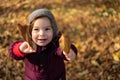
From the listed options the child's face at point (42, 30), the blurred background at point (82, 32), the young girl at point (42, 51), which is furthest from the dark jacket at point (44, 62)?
the blurred background at point (82, 32)

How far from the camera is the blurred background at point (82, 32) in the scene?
5.09 m

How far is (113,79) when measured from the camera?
4875mm

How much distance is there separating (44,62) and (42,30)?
1.38 ft

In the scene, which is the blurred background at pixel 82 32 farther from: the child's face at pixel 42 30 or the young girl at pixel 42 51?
the child's face at pixel 42 30

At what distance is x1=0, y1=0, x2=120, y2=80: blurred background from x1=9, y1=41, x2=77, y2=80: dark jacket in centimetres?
190

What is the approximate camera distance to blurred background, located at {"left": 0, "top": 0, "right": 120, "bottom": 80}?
5090 millimetres

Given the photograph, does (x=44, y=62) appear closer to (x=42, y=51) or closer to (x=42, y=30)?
(x=42, y=51)

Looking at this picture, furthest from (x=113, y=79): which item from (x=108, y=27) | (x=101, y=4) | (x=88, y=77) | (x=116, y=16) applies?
(x=101, y=4)

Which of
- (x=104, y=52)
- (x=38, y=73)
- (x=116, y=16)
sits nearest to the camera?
(x=38, y=73)

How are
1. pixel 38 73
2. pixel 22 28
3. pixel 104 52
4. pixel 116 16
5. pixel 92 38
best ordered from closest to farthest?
1. pixel 22 28
2. pixel 38 73
3. pixel 104 52
4. pixel 92 38
5. pixel 116 16

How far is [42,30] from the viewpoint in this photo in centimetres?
273

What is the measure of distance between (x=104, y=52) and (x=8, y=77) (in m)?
1.77

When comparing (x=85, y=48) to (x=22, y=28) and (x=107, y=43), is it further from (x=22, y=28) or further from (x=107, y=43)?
(x=22, y=28)

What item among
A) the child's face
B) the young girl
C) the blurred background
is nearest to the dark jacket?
the young girl
